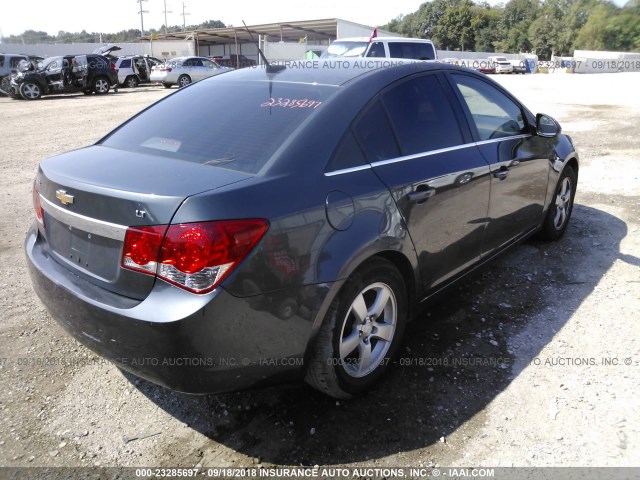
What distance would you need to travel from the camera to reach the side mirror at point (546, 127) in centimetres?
423

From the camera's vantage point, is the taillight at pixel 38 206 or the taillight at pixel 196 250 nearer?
the taillight at pixel 196 250

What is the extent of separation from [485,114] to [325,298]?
2.26m

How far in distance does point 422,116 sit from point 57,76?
865 inches

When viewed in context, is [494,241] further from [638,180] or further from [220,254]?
[638,180]

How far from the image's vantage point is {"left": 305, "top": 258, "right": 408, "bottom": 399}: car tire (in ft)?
8.21

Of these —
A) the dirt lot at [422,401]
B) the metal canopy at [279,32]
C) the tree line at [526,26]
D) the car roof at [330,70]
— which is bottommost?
the dirt lot at [422,401]

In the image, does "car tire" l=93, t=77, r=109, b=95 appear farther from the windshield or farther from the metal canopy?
the metal canopy

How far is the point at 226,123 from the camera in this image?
279 centimetres

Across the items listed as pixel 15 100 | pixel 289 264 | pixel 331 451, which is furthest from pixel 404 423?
pixel 15 100

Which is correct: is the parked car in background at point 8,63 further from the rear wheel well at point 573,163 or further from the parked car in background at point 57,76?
the rear wheel well at point 573,163

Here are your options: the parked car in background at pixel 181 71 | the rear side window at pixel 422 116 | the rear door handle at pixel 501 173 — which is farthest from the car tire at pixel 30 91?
the rear door handle at pixel 501 173

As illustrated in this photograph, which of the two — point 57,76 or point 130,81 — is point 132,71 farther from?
point 57,76

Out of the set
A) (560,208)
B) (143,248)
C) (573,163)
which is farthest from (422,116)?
(573,163)

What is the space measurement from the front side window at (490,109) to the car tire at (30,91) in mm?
21598
